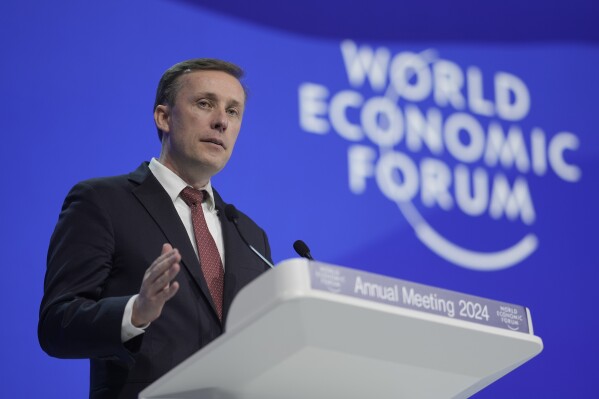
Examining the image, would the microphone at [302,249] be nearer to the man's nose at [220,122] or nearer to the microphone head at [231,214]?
the microphone head at [231,214]

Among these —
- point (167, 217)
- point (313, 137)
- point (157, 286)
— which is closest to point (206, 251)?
point (167, 217)

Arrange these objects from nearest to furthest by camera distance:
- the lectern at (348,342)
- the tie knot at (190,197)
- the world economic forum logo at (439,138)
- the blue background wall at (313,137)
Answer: the lectern at (348,342) < the tie knot at (190,197) < the blue background wall at (313,137) < the world economic forum logo at (439,138)

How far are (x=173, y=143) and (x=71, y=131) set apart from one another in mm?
641

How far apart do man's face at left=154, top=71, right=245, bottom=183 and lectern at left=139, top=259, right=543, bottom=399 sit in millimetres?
1069

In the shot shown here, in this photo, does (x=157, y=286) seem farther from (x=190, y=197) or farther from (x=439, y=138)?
(x=439, y=138)

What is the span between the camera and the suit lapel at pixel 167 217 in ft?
7.24

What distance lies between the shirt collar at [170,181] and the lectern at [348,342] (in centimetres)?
98

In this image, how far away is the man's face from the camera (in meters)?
2.60

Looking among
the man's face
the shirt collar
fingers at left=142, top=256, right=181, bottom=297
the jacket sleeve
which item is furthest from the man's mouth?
fingers at left=142, top=256, right=181, bottom=297

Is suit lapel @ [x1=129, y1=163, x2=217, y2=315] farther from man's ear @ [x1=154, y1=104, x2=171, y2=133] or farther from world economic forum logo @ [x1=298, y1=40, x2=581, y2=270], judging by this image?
world economic forum logo @ [x1=298, y1=40, x2=581, y2=270]

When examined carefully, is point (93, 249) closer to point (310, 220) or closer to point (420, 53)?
point (310, 220)

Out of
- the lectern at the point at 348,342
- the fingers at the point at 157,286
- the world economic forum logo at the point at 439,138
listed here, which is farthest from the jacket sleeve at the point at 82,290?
the world economic forum logo at the point at 439,138

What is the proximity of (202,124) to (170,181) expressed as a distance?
22 centimetres

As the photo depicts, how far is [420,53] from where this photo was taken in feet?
13.0
